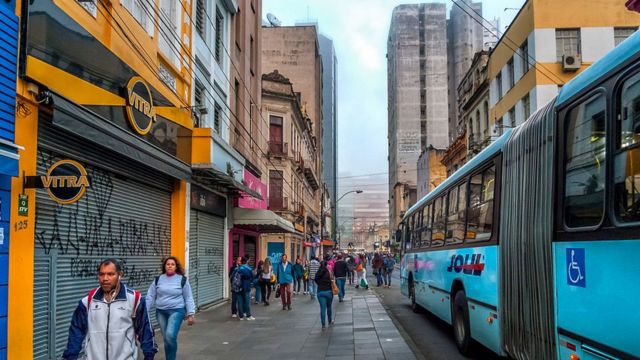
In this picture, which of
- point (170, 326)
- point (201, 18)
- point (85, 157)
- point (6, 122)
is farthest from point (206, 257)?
point (6, 122)

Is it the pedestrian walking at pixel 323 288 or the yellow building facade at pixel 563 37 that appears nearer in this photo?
the pedestrian walking at pixel 323 288

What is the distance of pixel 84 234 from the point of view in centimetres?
945

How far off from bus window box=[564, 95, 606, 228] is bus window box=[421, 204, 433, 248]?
763 cm

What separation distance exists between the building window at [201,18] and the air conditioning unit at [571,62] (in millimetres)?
18252

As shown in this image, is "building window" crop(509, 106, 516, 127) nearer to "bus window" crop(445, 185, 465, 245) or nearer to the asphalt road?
the asphalt road

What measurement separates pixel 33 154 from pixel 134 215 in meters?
3.98

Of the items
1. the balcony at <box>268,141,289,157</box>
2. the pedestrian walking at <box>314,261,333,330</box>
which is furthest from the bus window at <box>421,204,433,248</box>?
the balcony at <box>268,141,289,157</box>

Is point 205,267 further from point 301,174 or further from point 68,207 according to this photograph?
point 301,174

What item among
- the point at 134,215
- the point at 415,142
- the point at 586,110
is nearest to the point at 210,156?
the point at 134,215

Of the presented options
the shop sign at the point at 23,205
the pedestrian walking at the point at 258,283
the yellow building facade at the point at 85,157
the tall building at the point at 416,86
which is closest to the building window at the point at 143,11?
the yellow building facade at the point at 85,157

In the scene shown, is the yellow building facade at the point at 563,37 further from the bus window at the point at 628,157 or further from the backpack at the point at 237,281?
the bus window at the point at 628,157

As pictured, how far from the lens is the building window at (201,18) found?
17.6 meters

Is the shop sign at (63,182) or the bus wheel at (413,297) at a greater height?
the shop sign at (63,182)

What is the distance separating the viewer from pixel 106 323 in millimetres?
4664
